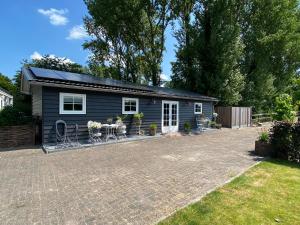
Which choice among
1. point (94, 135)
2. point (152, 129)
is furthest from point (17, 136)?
point (152, 129)

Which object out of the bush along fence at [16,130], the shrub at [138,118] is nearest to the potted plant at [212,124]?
the shrub at [138,118]

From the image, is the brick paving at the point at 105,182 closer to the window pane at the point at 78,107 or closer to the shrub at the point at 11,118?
the shrub at the point at 11,118

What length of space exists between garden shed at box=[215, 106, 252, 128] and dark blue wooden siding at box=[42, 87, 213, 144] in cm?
558

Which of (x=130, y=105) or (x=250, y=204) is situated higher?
(x=130, y=105)

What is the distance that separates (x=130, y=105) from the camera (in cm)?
1166

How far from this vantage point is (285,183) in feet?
16.0

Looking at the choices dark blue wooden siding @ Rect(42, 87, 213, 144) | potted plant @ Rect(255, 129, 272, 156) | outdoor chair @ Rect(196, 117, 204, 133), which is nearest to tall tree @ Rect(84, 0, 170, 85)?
outdoor chair @ Rect(196, 117, 204, 133)

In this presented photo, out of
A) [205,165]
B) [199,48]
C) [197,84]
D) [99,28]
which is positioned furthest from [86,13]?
[205,165]

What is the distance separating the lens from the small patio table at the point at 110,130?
9952 mm

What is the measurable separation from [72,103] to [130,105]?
331 cm

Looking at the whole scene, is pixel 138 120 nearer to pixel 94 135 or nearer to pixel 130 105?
pixel 130 105

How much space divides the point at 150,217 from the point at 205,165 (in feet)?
11.3

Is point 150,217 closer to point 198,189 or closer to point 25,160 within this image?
point 198,189

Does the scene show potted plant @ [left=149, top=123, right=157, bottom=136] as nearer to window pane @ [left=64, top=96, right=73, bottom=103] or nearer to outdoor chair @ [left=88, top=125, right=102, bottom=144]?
outdoor chair @ [left=88, top=125, right=102, bottom=144]
